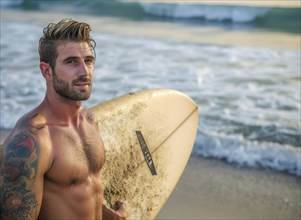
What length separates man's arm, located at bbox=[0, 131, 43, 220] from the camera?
2.14 metres

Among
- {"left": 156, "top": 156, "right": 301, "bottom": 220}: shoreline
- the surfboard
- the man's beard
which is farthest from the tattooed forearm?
{"left": 156, "top": 156, "right": 301, "bottom": 220}: shoreline

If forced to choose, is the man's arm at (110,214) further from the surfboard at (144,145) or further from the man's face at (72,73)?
the man's face at (72,73)

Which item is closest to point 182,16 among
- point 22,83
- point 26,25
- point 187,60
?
point 26,25

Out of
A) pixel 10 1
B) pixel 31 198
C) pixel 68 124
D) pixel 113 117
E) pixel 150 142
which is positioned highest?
pixel 68 124

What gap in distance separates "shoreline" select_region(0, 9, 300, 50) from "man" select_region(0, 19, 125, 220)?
10.2 m

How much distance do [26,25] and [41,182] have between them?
14065 millimetres

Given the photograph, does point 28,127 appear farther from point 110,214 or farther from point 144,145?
point 144,145

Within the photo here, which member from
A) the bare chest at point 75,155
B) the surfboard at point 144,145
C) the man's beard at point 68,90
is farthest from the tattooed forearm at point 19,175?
the surfboard at point 144,145

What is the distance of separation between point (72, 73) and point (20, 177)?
20.3 inches

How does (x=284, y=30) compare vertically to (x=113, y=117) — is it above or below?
below

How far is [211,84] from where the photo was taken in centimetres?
848

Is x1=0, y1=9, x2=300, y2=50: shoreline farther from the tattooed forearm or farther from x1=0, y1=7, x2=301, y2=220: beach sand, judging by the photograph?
the tattooed forearm

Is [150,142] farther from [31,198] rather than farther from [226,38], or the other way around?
[226,38]

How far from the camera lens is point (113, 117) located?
3822mm
